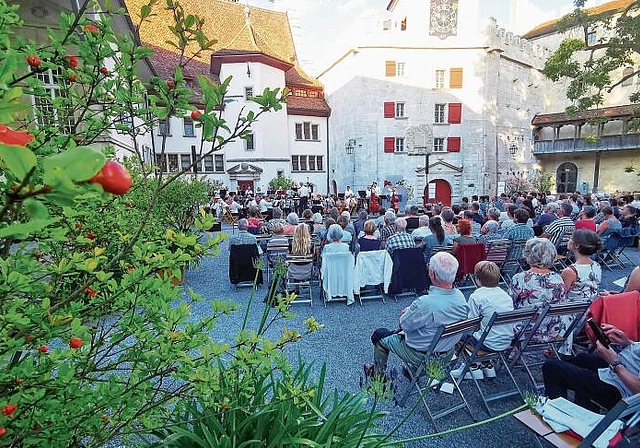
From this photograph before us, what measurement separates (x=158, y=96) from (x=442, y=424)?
3392 mm

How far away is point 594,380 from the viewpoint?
268 cm

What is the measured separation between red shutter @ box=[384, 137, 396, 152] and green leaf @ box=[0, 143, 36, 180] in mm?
27030

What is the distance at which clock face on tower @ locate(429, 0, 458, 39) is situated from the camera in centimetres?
2612

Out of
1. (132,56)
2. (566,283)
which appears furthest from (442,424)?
(132,56)

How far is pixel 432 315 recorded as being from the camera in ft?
10.9

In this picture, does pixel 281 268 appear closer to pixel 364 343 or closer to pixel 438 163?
pixel 364 343

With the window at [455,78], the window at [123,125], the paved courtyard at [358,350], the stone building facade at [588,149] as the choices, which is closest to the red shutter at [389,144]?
the window at [455,78]

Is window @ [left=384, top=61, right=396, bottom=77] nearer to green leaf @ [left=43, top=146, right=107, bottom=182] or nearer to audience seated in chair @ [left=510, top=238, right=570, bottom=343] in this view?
audience seated in chair @ [left=510, top=238, right=570, bottom=343]

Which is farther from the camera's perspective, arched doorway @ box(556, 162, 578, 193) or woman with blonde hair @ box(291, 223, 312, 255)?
arched doorway @ box(556, 162, 578, 193)

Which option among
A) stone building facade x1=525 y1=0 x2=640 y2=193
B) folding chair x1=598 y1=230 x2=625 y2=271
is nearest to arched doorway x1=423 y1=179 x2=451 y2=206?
stone building facade x1=525 y1=0 x2=640 y2=193

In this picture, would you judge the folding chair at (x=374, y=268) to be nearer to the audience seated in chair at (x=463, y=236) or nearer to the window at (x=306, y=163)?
the audience seated in chair at (x=463, y=236)

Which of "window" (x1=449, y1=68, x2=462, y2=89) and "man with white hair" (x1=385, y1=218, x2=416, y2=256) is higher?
"window" (x1=449, y1=68, x2=462, y2=89)

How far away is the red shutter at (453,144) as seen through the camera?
26925 millimetres

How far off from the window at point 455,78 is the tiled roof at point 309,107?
970cm
